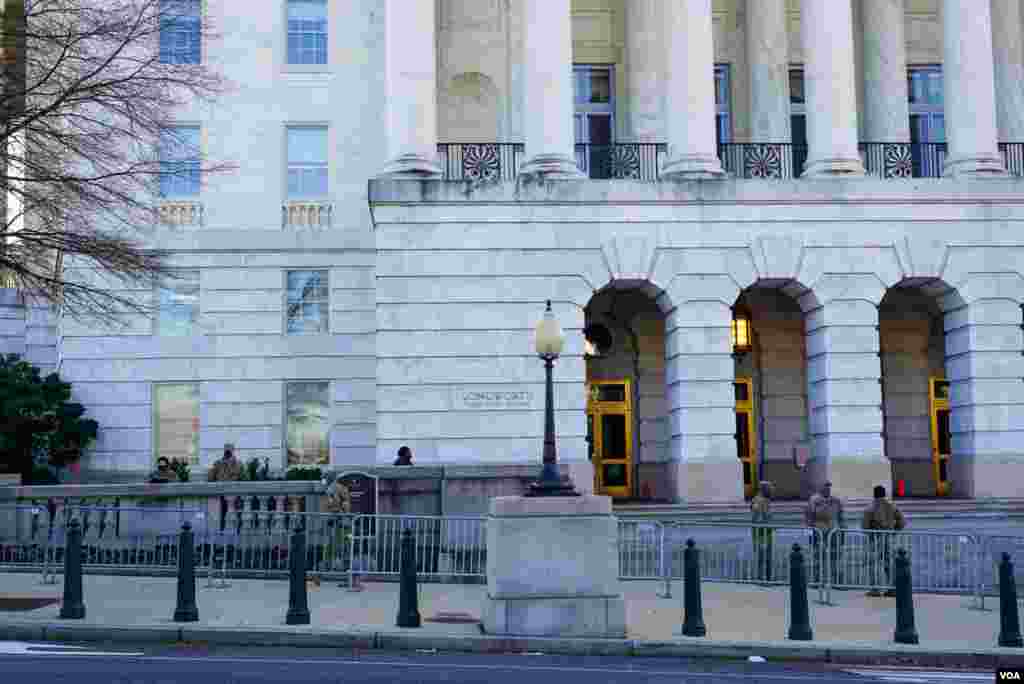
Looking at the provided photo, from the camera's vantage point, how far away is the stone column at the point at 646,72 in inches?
1431

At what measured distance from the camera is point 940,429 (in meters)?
37.9

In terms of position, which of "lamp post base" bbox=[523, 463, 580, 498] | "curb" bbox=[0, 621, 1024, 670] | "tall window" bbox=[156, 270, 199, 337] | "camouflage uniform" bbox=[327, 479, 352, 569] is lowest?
"curb" bbox=[0, 621, 1024, 670]

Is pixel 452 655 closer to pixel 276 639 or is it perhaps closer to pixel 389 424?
pixel 276 639

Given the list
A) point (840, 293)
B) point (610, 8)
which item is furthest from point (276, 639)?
point (610, 8)

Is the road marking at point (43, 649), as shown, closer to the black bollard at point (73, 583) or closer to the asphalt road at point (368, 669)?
the asphalt road at point (368, 669)

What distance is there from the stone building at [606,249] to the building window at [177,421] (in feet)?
0.29

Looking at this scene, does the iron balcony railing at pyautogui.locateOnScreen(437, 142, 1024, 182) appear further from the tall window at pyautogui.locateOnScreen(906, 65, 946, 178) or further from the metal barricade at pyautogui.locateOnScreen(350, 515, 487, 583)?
the metal barricade at pyautogui.locateOnScreen(350, 515, 487, 583)

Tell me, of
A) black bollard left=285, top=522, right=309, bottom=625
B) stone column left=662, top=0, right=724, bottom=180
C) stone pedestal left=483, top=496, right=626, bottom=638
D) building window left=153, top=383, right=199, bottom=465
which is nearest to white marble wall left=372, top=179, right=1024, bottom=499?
stone column left=662, top=0, right=724, bottom=180

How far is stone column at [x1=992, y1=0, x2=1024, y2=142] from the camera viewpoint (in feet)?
118

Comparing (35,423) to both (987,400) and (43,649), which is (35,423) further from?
(987,400)

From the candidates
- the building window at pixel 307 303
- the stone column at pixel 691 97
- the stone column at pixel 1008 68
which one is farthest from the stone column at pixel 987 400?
the building window at pixel 307 303

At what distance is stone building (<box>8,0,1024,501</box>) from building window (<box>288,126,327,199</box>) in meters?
0.07

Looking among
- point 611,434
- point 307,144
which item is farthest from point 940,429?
point 307,144

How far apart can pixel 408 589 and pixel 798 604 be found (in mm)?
4876
